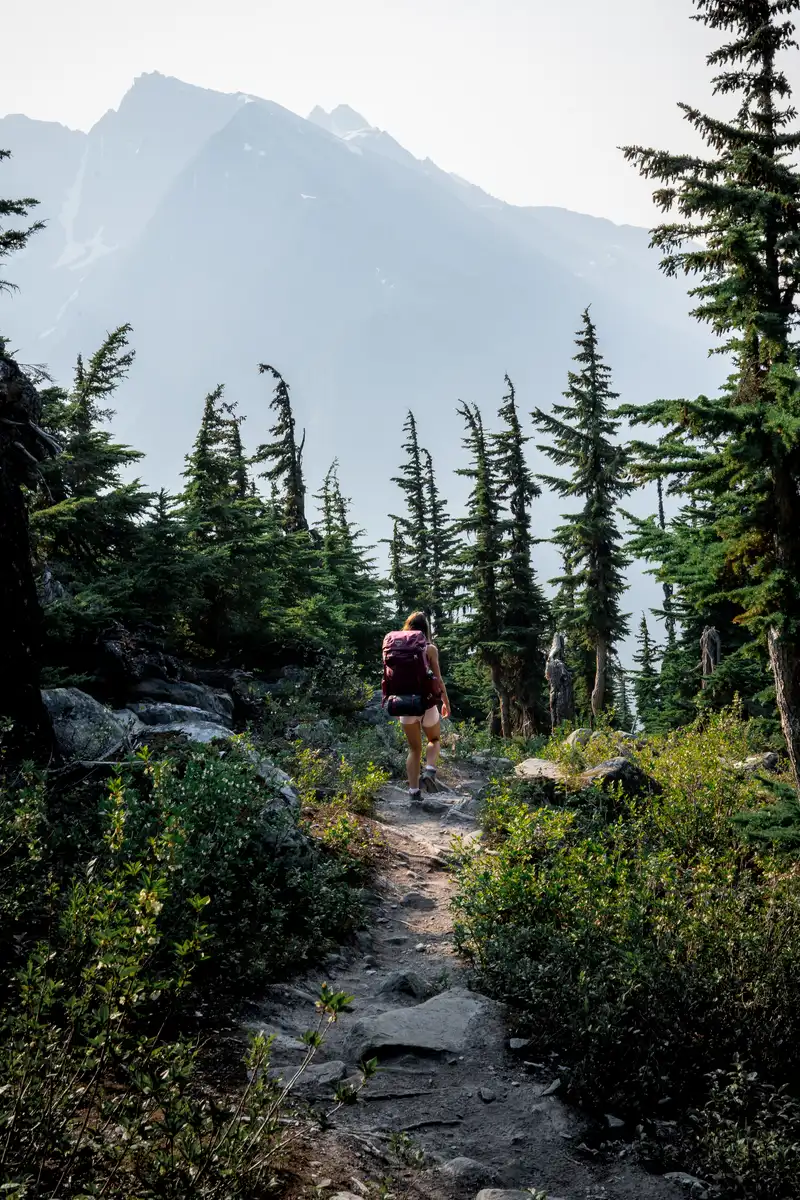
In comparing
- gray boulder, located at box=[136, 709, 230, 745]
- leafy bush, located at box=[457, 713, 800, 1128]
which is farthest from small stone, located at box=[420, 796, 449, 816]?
leafy bush, located at box=[457, 713, 800, 1128]

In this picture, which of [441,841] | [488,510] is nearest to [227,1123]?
[441,841]

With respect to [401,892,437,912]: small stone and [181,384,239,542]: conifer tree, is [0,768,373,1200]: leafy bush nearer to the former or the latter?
[401,892,437,912]: small stone

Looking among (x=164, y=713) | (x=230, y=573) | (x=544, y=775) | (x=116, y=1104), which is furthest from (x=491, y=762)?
(x=116, y=1104)

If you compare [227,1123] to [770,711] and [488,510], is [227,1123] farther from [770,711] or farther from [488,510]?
[488,510]

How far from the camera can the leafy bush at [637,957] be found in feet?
12.5

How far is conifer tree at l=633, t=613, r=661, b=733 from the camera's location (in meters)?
24.0

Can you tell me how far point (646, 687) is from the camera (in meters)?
29.5

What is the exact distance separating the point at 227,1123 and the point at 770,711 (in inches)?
686

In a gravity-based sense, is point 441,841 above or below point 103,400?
below

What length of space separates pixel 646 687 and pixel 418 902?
962 inches

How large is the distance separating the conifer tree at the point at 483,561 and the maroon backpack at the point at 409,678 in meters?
17.8

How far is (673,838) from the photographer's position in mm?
6844

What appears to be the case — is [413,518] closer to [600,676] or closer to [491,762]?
[600,676]

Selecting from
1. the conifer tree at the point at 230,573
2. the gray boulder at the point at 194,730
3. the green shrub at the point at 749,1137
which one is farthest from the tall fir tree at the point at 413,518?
the green shrub at the point at 749,1137
